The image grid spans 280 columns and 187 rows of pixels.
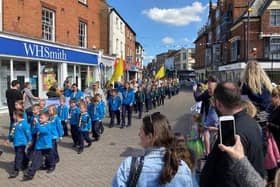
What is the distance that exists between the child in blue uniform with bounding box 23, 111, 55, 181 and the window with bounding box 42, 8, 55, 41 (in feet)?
43.1

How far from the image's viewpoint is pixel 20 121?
21.0ft

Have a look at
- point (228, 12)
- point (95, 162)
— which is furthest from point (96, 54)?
point (228, 12)

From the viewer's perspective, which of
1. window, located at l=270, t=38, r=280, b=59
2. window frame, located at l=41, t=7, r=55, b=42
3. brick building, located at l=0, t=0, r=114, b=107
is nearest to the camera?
brick building, located at l=0, t=0, r=114, b=107

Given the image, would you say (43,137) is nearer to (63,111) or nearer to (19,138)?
(19,138)

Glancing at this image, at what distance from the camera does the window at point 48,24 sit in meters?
18.7

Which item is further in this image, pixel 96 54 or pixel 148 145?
pixel 96 54

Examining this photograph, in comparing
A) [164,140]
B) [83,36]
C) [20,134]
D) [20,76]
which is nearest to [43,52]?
[20,76]

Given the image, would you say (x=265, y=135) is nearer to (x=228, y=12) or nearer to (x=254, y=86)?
(x=254, y=86)

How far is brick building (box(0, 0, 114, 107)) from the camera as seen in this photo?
1536 centimetres

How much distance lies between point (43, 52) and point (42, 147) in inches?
491

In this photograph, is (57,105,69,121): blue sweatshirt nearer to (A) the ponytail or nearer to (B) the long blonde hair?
(B) the long blonde hair

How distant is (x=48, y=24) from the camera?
19203 millimetres

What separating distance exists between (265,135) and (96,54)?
73.6 feet

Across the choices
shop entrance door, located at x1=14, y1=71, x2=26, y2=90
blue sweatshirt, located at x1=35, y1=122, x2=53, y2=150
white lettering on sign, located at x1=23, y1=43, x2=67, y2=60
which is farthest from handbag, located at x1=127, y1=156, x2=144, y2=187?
white lettering on sign, located at x1=23, y1=43, x2=67, y2=60
